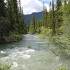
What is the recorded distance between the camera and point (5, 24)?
31.5 meters

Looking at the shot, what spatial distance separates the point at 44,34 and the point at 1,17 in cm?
2226

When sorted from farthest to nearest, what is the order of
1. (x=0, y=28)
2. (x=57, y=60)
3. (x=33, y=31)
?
(x=33, y=31)
(x=0, y=28)
(x=57, y=60)

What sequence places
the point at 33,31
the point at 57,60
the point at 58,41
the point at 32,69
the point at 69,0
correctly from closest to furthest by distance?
the point at 69,0 → the point at 58,41 → the point at 32,69 → the point at 57,60 → the point at 33,31

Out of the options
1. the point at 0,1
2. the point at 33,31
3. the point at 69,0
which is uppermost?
the point at 0,1

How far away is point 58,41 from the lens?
8461 millimetres

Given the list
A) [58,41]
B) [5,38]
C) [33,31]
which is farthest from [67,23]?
[33,31]

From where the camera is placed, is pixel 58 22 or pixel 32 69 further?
pixel 58 22

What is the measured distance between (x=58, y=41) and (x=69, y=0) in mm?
2000

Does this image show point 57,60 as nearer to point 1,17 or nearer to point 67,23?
point 67,23

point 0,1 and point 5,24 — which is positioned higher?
point 0,1

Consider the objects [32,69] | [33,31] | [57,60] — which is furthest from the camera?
[33,31]

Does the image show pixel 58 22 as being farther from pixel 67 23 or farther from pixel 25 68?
pixel 67 23

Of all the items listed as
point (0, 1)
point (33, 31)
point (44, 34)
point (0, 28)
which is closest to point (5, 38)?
point (0, 28)

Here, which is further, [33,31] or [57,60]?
[33,31]
